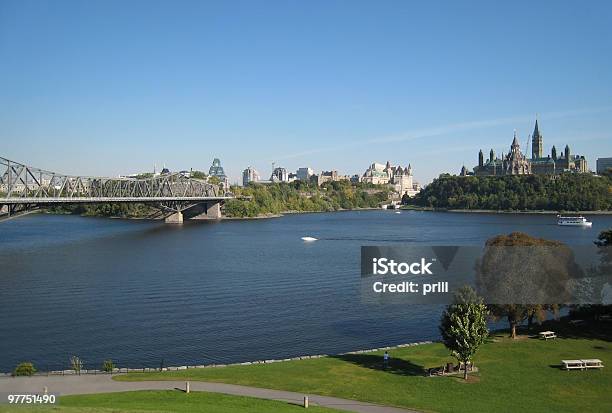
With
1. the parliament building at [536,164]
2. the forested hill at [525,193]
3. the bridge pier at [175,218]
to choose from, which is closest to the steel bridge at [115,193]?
the bridge pier at [175,218]

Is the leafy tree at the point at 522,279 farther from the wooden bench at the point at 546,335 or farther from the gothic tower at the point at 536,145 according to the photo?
the gothic tower at the point at 536,145

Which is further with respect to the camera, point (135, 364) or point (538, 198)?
point (538, 198)

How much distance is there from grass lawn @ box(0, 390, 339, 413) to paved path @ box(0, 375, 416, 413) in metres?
0.43

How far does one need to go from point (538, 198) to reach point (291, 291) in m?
95.7

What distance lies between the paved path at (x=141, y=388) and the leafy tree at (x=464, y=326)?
335cm

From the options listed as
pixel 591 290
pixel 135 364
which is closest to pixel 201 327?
pixel 135 364

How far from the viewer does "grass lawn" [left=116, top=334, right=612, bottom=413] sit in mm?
13609

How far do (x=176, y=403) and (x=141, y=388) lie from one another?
1.55 meters

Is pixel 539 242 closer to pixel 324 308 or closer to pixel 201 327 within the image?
pixel 324 308

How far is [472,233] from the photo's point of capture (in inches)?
2539

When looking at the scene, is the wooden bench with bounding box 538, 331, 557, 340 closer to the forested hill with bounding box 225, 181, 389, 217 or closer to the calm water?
the calm water

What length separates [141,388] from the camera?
13797 mm

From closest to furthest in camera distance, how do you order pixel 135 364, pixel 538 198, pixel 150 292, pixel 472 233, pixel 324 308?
pixel 135 364
pixel 324 308
pixel 150 292
pixel 472 233
pixel 538 198

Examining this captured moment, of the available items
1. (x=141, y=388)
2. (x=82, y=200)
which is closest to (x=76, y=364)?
(x=141, y=388)
